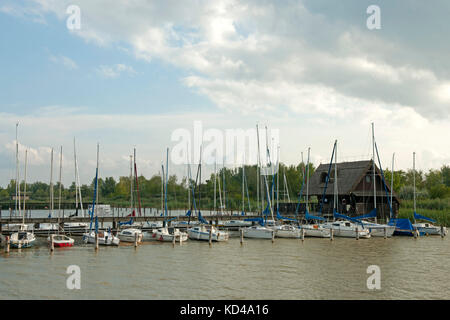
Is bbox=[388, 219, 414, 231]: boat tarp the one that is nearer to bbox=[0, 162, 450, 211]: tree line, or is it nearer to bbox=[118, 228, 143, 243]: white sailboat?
bbox=[0, 162, 450, 211]: tree line

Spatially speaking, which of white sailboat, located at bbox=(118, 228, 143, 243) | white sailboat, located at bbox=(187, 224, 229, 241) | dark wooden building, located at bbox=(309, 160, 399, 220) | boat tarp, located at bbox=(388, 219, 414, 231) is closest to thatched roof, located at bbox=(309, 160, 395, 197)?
dark wooden building, located at bbox=(309, 160, 399, 220)

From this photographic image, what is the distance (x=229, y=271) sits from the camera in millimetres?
29219

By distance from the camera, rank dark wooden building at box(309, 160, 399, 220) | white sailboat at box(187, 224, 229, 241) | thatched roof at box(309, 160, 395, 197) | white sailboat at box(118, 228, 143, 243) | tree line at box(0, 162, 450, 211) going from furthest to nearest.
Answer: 1. tree line at box(0, 162, 450, 211)
2. thatched roof at box(309, 160, 395, 197)
3. dark wooden building at box(309, 160, 399, 220)
4. white sailboat at box(187, 224, 229, 241)
5. white sailboat at box(118, 228, 143, 243)

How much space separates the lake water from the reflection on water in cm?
6

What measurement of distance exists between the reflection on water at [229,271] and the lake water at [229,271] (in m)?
0.06

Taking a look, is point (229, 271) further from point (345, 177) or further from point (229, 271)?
point (345, 177)

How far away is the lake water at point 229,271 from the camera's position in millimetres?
23141

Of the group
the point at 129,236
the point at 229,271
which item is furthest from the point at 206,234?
the point at 229,271

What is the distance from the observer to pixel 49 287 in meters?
24.3

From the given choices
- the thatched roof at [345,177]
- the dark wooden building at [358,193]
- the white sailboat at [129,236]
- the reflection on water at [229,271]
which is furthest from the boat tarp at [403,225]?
the white sailboat at [129,236]

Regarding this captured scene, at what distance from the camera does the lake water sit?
23141 millimetres

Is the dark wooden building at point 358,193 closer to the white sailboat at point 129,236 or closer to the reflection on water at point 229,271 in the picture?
the reflection on water at point 229,271
